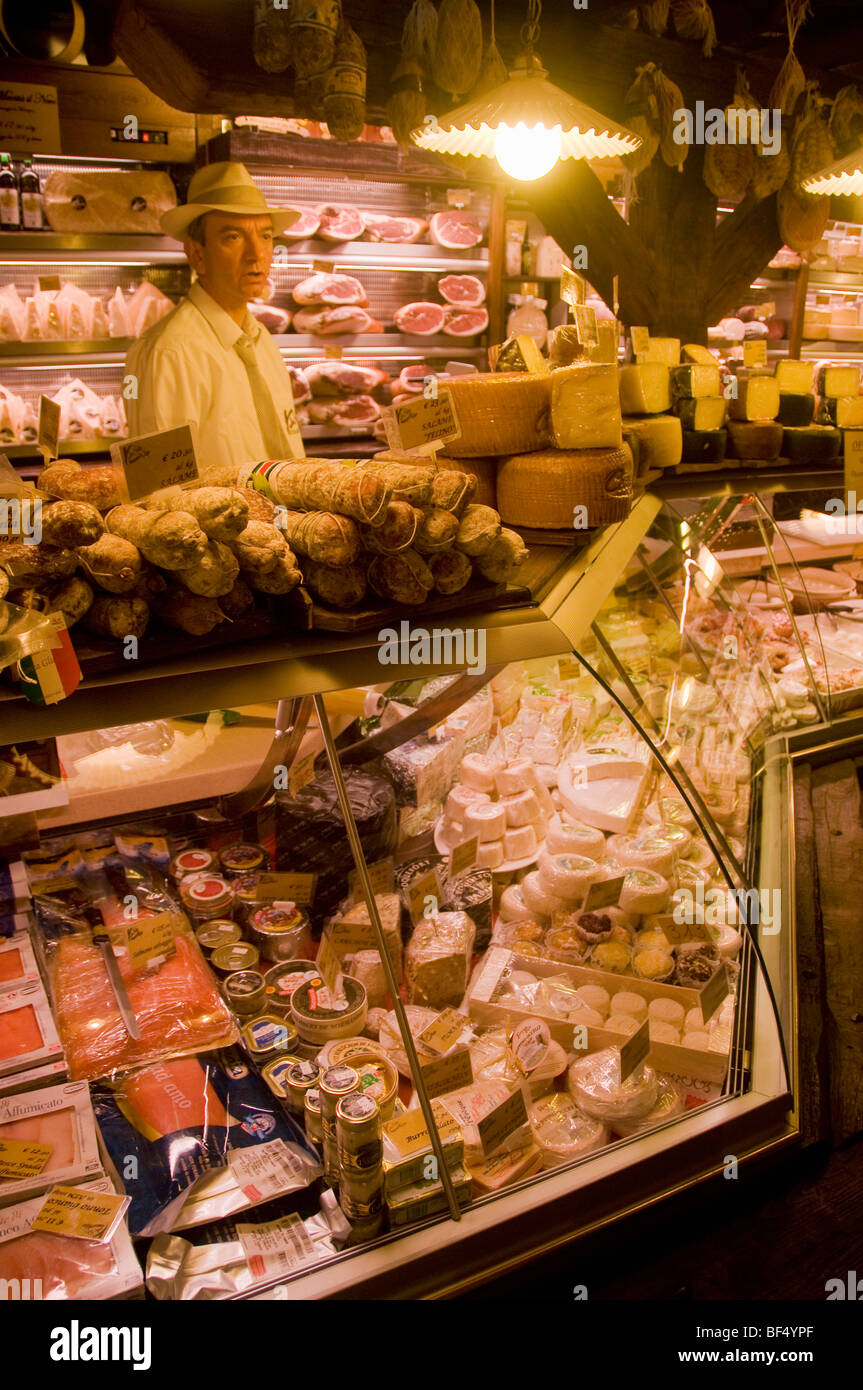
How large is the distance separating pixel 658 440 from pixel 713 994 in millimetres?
1612

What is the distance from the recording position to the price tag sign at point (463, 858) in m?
2.21

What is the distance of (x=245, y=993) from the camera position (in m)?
1.84

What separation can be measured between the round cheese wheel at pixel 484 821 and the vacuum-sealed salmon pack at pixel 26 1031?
113 cm

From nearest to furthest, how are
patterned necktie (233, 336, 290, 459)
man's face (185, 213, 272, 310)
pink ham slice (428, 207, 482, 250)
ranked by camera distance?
man's face (185, 213, 272, 310), patterned necktie (233, 336, 290, 459), pink ham slice (428, 207, 482, 250)

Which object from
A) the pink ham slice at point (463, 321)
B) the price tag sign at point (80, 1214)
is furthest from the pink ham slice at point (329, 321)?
the price tag sign at point (80, 1214)

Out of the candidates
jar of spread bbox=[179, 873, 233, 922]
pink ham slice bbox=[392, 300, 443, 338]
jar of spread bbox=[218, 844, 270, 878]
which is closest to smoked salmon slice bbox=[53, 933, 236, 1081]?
jar of spread bbox=[179, 873, 233, 922]

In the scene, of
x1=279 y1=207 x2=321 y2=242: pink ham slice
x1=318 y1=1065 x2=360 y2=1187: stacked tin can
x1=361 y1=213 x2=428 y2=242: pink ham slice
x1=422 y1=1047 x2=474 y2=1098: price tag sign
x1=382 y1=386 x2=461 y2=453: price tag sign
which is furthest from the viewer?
x1=361 y1=213 x2=428 y2=242: pink ham slice

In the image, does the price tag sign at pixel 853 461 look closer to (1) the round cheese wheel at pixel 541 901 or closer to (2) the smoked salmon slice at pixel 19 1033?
(1) the round cheese wheel at pixel 541 901

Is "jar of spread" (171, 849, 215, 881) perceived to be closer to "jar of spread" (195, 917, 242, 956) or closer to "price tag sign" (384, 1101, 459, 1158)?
"jar of spread" (195, 917, 242, 956)

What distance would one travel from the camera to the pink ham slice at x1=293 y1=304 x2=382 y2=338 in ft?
18.3

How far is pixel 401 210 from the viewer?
599 centimetres

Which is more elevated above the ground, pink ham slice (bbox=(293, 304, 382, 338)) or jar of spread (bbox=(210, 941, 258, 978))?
pink ham slice (bbox=(293, 304, 382, 338))

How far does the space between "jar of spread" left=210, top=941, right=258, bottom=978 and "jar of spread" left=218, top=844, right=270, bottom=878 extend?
226 millimetres

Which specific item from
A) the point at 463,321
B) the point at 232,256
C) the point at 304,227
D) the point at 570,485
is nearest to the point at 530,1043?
the point at 570,485
